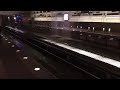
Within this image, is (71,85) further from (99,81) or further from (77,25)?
(77,25)

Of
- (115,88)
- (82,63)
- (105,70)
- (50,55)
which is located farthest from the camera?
(50,55)
